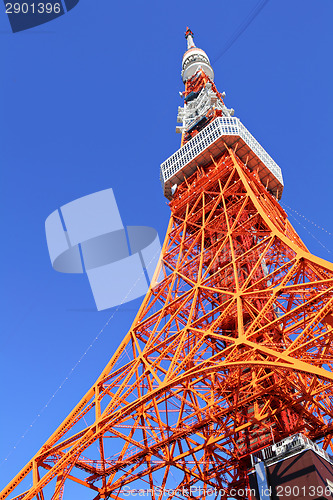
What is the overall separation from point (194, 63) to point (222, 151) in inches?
511

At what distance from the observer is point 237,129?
24906 millimetres

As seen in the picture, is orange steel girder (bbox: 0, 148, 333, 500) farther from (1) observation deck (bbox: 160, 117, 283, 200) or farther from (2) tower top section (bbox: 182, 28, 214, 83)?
(2) tower top section (bbox: 182, 28, 214, 83)

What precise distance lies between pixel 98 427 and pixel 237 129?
1657 centimetres

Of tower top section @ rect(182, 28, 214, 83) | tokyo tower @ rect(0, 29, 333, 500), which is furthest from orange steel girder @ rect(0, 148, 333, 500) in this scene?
tower top section @ rect(182, 28, 214, 83)

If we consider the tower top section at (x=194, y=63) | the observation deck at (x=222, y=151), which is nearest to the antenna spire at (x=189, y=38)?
the tower top section at (x=194, y=63)

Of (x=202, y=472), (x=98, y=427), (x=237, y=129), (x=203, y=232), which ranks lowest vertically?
(x=202, y=472)

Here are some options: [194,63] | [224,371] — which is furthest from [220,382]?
[194,63]

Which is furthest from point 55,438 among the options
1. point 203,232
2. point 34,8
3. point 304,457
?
point 34,8

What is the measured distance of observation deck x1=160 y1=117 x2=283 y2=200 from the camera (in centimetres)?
2477

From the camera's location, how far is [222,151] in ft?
81.7

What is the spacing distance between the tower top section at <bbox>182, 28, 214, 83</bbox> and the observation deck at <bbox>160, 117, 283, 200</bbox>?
1040cm

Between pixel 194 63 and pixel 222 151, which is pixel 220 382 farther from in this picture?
pixel 194 63

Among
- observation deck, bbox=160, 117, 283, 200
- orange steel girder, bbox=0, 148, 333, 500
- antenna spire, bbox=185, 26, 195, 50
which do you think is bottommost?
orange steel girder, bbox=0, 148, 333, 500

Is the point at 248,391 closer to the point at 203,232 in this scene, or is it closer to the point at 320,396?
the point at 320,396
